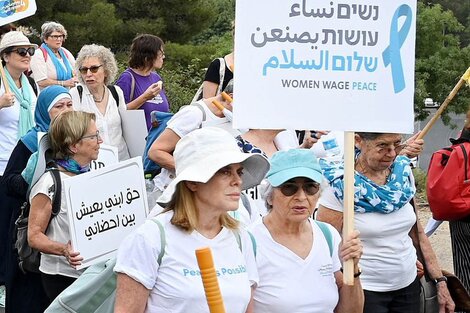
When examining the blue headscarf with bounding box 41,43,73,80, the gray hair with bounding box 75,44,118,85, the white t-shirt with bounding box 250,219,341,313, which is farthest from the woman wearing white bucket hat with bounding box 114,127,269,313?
the blue headscarf with bounding box 41,43,73,80

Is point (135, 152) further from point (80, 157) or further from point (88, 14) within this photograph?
point (88, 14)

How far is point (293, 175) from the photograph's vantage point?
4.92 metres

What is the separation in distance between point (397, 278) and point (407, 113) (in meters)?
1.42

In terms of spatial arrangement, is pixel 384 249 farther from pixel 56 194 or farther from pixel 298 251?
pixel 56 194

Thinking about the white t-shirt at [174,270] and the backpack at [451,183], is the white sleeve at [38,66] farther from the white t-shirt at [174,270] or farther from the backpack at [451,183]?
the white t-shirt at [174,270]

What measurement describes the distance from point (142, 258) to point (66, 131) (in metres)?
2.17

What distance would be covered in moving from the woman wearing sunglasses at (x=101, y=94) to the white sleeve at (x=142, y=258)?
153 inches

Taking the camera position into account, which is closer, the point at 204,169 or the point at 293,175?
the point at 204,169

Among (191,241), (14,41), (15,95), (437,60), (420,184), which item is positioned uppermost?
(14,41)

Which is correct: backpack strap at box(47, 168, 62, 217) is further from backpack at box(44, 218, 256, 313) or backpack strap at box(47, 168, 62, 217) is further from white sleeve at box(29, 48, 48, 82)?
white sleeve at box(29, 48, 48, 82)

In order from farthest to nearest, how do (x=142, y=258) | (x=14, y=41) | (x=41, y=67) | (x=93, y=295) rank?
(x=41, y=67)
(x=14, y=41)
(x=93, y=295)
(x=142, y=258)

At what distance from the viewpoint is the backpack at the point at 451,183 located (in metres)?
7.55

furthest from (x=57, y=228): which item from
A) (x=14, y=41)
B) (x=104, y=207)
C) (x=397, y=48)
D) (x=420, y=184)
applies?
(x=420, y=184)

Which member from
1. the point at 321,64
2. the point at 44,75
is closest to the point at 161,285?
the point at 321,64
